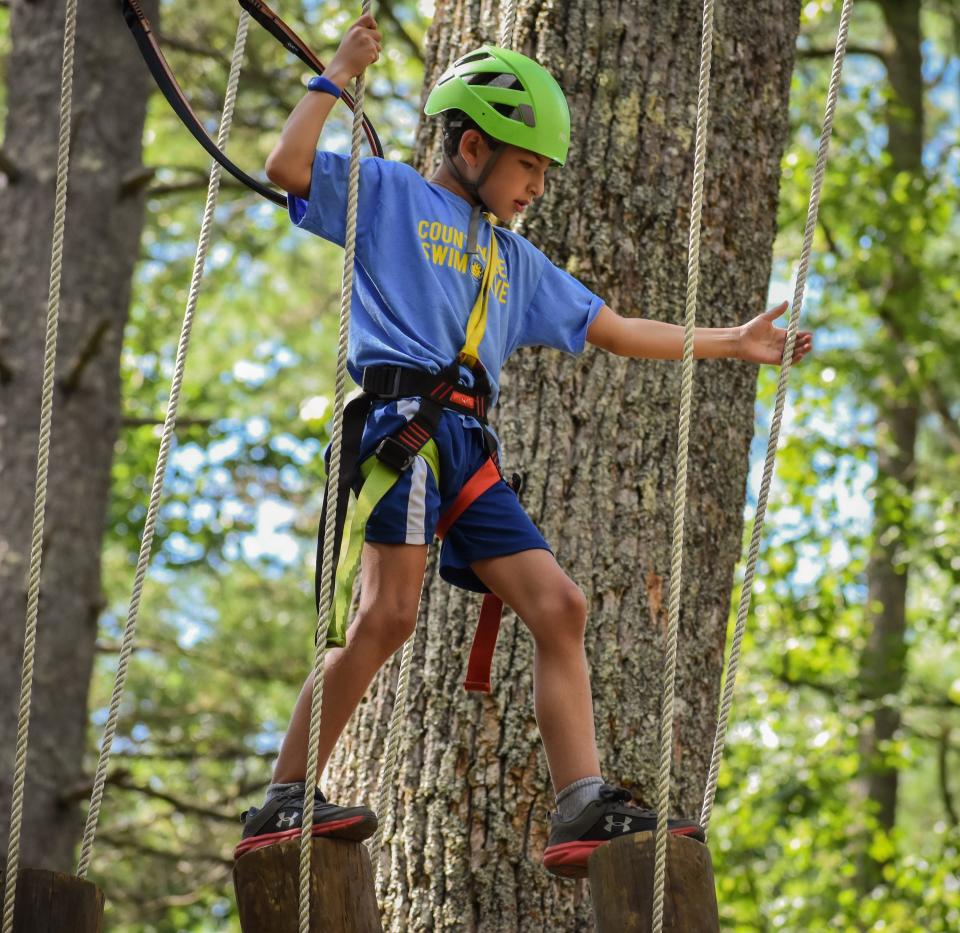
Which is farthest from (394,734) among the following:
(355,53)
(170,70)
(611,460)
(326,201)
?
(170,70)

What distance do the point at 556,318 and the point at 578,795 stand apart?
2.95 ft

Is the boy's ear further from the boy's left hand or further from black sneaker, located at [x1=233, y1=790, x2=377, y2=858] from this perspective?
black sneaker, located at [x1=233, y1=790, x2=377, y2=858]

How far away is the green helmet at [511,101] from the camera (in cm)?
251

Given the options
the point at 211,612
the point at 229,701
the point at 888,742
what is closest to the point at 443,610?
the point at 888,742

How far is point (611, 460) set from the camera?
3318 mm

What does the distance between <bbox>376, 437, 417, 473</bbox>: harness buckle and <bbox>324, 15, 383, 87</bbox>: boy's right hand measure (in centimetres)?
59

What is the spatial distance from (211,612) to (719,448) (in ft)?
33.4

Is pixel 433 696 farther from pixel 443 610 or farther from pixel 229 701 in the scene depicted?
pixel 229 701

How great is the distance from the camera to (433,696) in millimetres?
Answer: 3213

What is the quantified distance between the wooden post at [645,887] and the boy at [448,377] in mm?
94

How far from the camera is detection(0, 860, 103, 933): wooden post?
215 centimetres

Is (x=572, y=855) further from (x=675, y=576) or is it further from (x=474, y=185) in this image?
(x=474, y=185)

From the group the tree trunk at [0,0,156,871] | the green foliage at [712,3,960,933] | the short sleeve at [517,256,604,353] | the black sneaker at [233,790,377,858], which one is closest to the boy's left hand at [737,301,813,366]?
the short sleeve at [517,256,604,353]

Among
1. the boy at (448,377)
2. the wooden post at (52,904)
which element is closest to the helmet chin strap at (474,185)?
the boy at (448,377)
